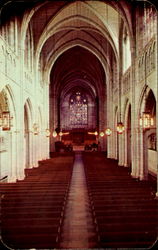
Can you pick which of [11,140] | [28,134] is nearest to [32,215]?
[11,140]

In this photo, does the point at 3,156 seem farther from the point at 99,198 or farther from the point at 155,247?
the point at 155,247

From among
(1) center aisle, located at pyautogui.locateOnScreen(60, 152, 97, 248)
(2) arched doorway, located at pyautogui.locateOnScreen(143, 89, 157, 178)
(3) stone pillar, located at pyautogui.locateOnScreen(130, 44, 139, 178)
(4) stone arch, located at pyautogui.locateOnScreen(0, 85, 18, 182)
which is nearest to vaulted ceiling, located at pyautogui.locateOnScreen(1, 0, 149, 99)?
(3) stone pillar, located at pyautogui.locateOnScreen(130, 44, 139, 178)

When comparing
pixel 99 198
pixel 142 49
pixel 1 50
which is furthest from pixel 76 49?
pixel 99 198

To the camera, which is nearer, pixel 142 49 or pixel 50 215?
pixel 50 215

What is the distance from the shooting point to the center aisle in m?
8.30

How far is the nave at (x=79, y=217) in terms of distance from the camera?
652cm

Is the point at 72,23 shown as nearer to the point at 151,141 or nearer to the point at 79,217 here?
the point at 151,141

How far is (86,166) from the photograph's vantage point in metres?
19.7

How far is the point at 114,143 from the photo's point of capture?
2705 cm

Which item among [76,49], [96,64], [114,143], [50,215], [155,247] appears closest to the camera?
[155,247]

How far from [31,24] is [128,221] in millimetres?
19065

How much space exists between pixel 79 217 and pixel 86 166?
28.8ft

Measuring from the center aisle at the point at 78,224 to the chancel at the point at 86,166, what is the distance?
0.13 feet

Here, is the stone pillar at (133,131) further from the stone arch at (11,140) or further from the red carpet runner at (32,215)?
the stone arch at (11,140)
